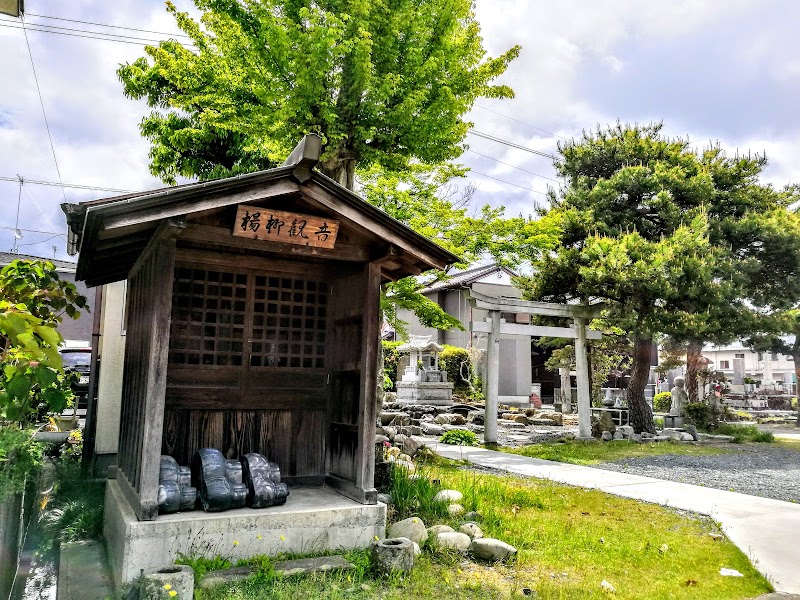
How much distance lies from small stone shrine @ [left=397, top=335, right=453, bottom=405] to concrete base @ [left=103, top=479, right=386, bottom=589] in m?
19.0

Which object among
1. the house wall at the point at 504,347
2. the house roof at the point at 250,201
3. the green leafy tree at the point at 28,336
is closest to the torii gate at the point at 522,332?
the house roof at the point at 250,201

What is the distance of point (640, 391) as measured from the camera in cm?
1888

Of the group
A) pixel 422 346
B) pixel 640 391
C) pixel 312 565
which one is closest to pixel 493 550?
pixel 312 565

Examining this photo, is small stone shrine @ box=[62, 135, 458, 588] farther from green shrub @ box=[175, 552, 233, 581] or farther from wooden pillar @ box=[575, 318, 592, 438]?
wooden pillar @ box=[575, 318, 592, 438]

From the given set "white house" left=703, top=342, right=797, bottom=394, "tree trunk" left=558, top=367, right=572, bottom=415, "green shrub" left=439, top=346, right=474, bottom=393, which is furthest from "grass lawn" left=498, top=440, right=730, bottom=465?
"white house" left=703, top=342, right=797, bottom=394

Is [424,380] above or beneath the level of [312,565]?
above

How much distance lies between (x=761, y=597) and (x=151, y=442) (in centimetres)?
538

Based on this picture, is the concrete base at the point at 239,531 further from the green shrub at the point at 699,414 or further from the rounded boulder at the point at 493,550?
the green shrub at the point at 699,414

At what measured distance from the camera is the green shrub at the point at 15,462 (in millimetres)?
4676

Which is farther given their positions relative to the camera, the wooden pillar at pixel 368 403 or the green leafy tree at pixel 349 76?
the green leafy tree at pixel 349 76

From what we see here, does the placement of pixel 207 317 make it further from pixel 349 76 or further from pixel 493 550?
pixel 349 76

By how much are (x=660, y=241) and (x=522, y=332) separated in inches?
193

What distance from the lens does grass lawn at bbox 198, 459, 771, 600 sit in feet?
15.2

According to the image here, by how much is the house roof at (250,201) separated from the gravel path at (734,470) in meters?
7.59
